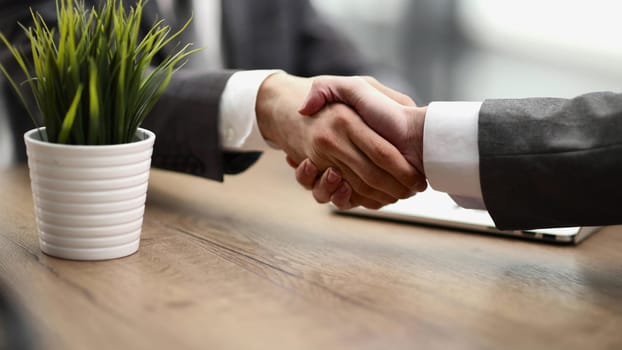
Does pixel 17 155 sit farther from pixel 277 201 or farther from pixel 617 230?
pixel 617 230

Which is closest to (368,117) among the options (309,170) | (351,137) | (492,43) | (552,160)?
(351,137)

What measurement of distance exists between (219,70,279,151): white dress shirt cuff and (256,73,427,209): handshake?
0.12ft

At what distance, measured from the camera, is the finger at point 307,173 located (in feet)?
4.11

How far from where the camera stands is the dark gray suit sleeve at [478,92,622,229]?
95cm

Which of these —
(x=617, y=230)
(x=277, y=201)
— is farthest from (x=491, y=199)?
(x=277, y=201)

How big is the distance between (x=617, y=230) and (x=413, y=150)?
0.34 m

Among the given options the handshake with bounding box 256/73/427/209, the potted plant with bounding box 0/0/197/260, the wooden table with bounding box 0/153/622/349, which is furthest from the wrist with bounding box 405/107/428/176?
the potted plant with bounding box 0/0/197/260

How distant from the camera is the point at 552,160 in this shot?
0.96 meters

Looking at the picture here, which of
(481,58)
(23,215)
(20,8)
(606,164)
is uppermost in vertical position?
(20,8)

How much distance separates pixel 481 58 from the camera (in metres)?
3.71

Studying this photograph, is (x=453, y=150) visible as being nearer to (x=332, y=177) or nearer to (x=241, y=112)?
(x=332, y=177)

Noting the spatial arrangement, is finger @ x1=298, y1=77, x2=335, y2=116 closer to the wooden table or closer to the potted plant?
the wooden table

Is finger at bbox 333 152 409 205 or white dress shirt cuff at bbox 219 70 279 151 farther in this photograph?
white dress shirt cuff at bbox 219 70 279 151

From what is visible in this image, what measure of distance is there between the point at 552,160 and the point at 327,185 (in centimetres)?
37
